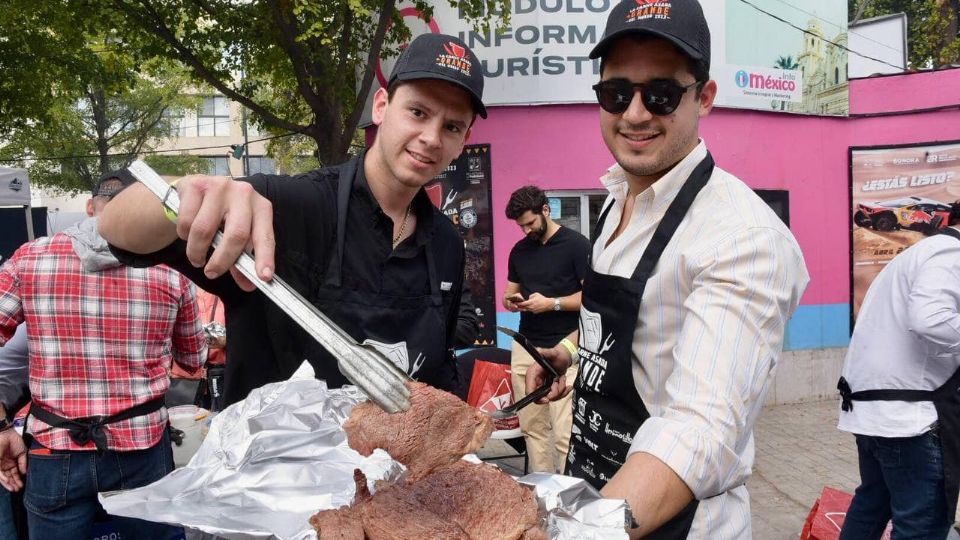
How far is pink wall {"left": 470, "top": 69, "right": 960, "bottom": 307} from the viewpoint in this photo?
27.7 feet

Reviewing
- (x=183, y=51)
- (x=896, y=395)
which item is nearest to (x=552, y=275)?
(x=896, y=395)

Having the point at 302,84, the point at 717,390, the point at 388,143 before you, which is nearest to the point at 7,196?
the point at 302,84

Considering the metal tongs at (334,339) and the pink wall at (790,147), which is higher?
the pink wall at (790,147)

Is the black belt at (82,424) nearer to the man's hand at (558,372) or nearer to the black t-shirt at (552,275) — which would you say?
the man's hand at (558,372)

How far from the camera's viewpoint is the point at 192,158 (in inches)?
1193

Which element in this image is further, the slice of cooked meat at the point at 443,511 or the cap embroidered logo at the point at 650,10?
the cap embroidered logo at the point at 650,10

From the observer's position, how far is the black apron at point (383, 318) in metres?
2.07

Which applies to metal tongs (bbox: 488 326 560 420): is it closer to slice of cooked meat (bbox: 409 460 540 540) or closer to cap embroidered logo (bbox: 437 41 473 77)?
slice of cooked meat (bbox: 409 460 540 540)

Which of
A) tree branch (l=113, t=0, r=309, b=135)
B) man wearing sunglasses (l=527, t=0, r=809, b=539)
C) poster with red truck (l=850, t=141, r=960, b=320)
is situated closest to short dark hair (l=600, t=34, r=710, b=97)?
man wearing sunglasses (l=527, t=0, r=809, b=539)

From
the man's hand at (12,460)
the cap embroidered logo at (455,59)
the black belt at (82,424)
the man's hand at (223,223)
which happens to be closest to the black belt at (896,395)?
the cap embroidered logo at (455,59)

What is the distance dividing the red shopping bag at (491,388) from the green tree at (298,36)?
3.50m

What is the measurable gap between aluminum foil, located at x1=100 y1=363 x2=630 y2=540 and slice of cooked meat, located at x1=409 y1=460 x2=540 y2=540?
1.7 inches

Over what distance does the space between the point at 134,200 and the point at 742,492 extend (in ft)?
5.88

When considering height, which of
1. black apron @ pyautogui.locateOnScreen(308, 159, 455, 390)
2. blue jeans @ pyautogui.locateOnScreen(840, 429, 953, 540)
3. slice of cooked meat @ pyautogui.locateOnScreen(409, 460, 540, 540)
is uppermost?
black apron @ pyautogui.locateOnScreen(308, 159, 455, 390)
